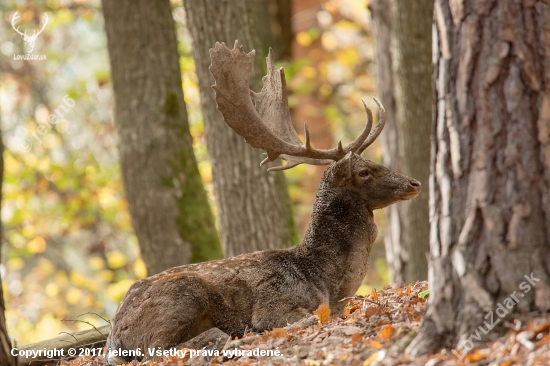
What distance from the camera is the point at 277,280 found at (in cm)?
698

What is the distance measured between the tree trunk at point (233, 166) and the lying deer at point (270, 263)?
1.72 meters

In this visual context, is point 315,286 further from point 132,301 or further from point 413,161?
point 413,161

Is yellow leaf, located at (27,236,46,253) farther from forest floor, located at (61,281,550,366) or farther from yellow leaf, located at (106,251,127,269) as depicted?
forest floor, located at (61,281,550,366)

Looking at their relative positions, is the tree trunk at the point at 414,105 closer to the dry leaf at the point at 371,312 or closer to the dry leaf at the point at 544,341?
the dry leaf at the point at 371,312

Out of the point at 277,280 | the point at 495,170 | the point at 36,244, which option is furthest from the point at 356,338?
the point at 36,244

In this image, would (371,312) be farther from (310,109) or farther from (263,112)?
(310,109)

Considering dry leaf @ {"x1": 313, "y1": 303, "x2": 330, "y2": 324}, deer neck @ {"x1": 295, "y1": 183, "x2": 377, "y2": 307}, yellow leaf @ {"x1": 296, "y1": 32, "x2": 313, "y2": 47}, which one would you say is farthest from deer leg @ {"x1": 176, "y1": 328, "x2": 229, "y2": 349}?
yellow leaf @ {"x1": 296, "y1": 32, "x2": 313, "y2": 47}

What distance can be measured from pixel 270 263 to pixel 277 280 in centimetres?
22

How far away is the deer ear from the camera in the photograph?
7156 millimetres

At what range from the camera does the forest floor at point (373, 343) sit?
13.5ft

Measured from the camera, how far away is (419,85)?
36.8 feet

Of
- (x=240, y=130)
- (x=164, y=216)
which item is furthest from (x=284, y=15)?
(x=240, y=130)

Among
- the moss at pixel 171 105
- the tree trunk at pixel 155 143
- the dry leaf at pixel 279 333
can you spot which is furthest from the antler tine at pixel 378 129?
the moss at pixel 171 105

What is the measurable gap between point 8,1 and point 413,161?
1483cm
